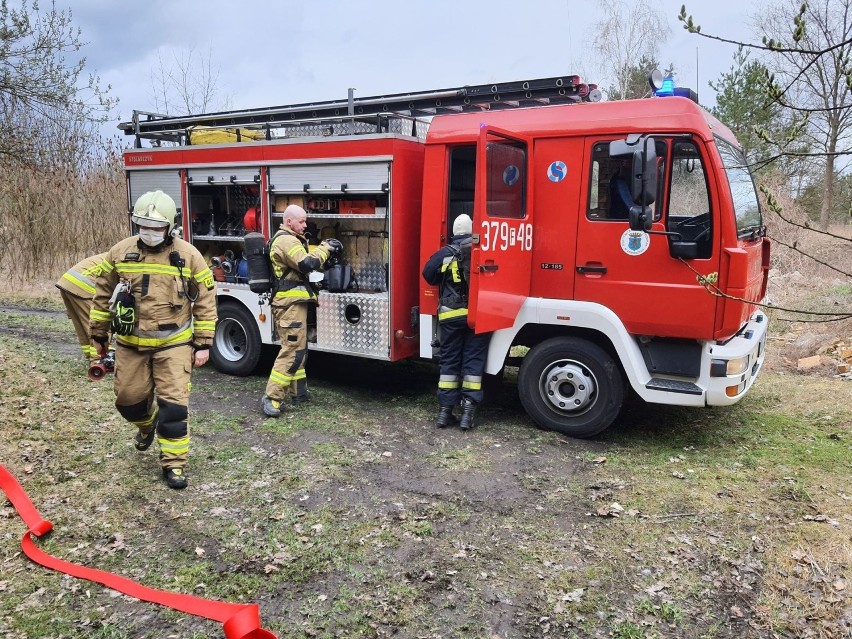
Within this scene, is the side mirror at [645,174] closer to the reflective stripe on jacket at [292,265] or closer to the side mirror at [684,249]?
the side mirror at [684,249]

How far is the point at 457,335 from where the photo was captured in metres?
5.57

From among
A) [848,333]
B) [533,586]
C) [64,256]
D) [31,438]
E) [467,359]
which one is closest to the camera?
[533,586]

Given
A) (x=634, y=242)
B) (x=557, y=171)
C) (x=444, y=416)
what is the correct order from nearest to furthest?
(x=634, y=242)
(x=557, y=171)
(x=444, y=416)

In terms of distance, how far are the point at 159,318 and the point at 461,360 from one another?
2.50 m

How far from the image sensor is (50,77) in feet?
29.9

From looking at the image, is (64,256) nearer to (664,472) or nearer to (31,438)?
(31,438)

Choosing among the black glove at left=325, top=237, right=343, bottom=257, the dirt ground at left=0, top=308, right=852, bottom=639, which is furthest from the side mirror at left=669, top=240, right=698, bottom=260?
the black glove at left=325, top=237, right=343, bottom=257

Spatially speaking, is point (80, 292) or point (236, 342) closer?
point (80, 292)

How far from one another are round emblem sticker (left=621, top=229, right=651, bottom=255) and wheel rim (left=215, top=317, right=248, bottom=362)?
4.27 meters

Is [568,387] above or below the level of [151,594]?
above

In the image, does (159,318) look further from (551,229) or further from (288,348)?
(551,229)

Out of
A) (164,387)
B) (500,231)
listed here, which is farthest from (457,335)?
(164,387)

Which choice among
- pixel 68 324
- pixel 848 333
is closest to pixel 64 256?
pixel 68 324

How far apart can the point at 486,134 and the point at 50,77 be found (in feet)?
24.2
